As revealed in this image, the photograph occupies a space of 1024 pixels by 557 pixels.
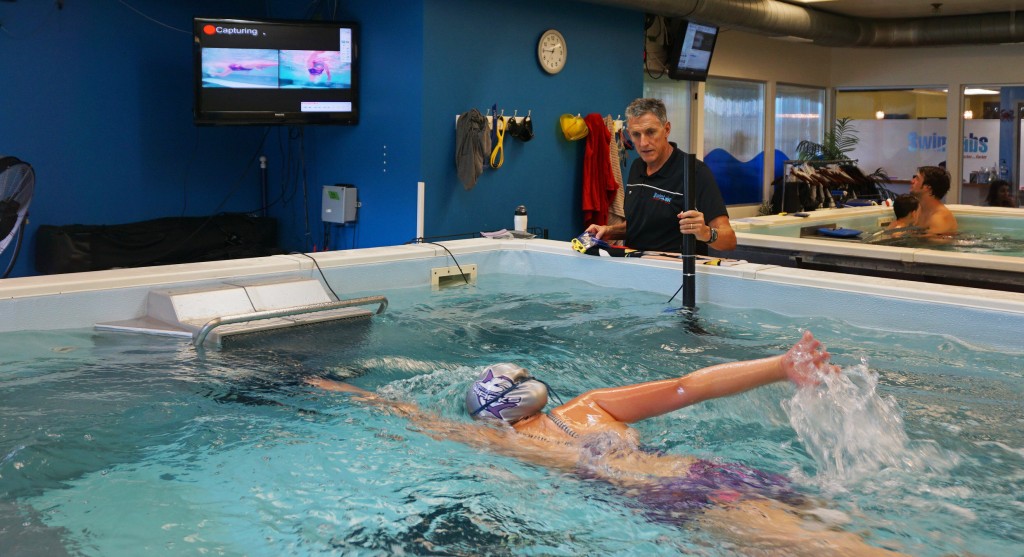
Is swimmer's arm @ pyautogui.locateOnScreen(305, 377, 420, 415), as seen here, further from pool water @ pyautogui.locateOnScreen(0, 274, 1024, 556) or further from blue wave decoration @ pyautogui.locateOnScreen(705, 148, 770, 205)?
blue wave decoration @ pyautogui.locateOnScreen(705, 148, 770, 205)

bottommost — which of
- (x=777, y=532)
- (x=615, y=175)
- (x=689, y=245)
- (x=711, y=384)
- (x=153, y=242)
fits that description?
(x=777, y=532)

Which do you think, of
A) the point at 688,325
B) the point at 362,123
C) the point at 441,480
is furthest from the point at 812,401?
the point at 362,123

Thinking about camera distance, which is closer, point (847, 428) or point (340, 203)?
point (847, 428)

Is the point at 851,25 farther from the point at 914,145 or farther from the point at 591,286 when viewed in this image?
the point at 591,286

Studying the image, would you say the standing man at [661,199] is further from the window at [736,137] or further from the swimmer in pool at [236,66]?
the window at [736,137]

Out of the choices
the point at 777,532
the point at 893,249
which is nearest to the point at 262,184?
the point at 893,249

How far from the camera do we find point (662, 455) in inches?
105

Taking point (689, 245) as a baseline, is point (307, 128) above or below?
above

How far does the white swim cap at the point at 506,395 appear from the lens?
2838 millimetres

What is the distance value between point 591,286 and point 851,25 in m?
7.49

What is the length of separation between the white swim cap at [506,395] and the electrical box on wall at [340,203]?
464cm

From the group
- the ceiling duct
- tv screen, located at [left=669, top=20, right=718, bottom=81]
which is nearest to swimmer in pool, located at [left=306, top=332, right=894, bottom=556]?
the ceiling duct

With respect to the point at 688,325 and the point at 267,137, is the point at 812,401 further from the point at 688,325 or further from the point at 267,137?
the point at 267,137

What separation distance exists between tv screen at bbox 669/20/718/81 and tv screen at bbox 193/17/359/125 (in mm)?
3810
